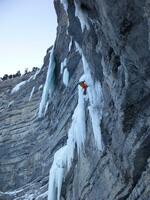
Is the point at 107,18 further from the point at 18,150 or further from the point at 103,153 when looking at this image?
the point at 18,150

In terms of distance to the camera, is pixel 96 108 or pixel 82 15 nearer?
pixel 82 15

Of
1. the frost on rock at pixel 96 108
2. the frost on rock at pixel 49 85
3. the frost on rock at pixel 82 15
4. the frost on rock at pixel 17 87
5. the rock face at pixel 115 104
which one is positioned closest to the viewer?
the rock face at pixel 115 104

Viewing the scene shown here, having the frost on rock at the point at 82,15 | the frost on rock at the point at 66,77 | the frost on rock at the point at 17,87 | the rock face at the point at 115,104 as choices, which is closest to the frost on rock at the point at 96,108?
the rock face at the point at 115,104

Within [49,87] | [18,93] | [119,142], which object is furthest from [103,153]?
[18,93]

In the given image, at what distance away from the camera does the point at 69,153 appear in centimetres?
1582

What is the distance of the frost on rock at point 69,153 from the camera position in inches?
584

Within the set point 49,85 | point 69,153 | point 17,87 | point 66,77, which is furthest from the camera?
point 17,87

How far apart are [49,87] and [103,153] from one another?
11.7m

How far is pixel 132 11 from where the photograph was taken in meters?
9.27

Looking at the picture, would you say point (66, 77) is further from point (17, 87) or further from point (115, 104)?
point (115, 104)

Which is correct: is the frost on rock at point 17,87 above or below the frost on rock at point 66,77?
above

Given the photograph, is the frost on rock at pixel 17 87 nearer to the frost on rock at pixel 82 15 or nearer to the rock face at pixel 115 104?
the rock face at pixel 115 104

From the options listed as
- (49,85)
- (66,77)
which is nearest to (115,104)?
(66,77)

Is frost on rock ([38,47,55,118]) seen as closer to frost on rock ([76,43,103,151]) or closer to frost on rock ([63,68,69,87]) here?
frost on rock ([63,68,69,87])
